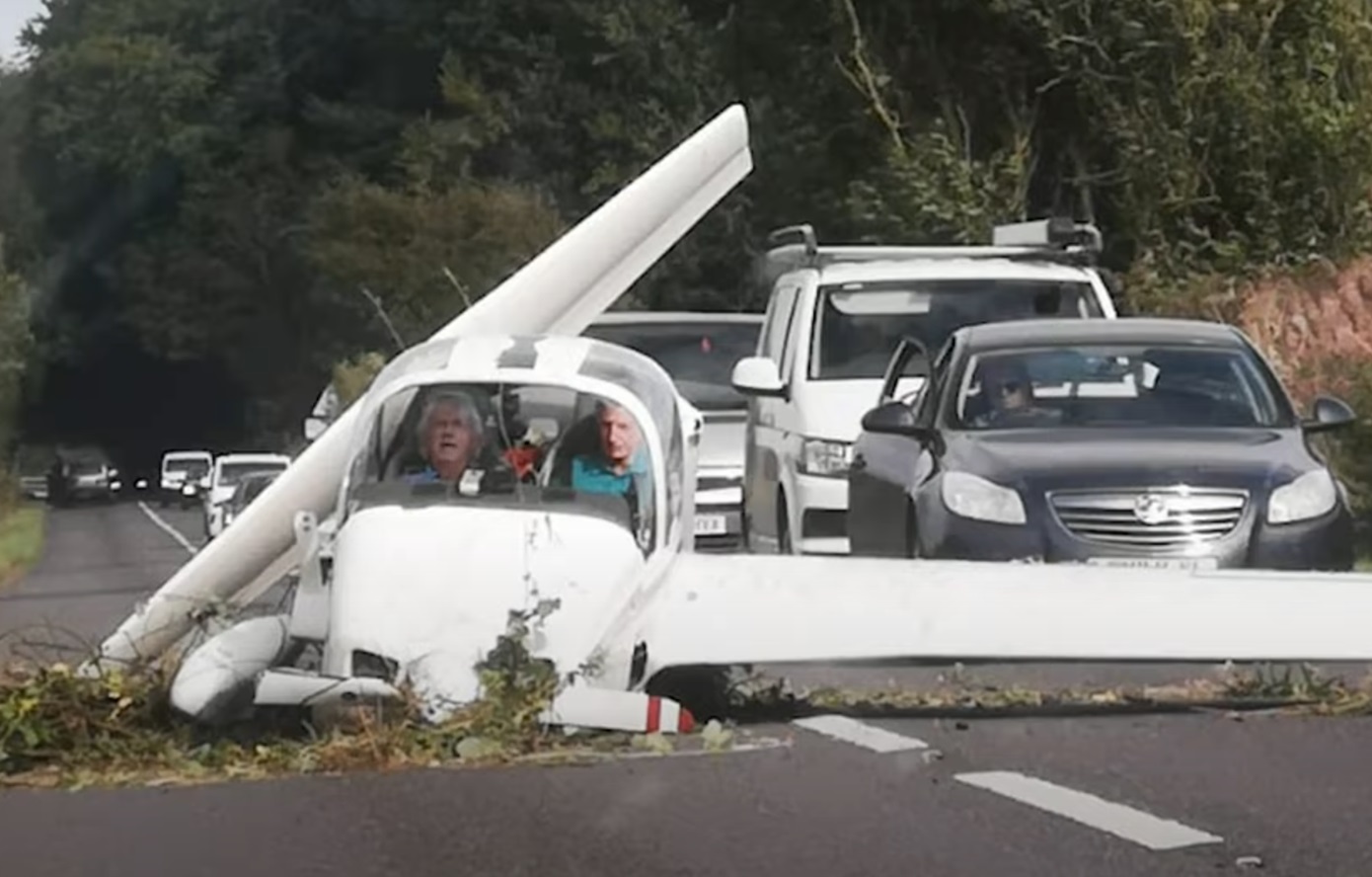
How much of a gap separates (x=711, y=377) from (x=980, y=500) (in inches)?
325

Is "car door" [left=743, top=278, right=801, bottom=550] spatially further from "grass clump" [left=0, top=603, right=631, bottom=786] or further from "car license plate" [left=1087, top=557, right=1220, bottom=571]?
"grass clump" [left=0, top=603, right=631, bottom=786]

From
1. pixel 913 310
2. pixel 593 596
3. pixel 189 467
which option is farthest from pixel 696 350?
pixel 189 467

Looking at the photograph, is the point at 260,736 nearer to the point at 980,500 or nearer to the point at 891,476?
the point at 980,500

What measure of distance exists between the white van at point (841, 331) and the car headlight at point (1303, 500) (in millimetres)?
3652

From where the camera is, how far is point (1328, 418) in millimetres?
14438

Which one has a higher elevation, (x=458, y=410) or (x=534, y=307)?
(x=534, y=307)

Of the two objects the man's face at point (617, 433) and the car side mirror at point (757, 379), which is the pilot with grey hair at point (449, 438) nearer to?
the man's face at point (617, 433)

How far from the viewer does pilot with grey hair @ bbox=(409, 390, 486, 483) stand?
11.5 m

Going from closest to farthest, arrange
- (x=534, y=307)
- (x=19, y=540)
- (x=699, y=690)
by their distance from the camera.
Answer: (x=699, y=690) → (x=534, y=307) → (x=19, y=540)

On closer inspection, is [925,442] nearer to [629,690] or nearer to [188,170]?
[629,690]

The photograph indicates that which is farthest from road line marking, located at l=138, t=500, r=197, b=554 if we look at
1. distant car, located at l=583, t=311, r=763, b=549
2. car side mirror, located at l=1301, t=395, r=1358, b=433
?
car side mirror, located at l=1301, t=395, r=1358, b=433

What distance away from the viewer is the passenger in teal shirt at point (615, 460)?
38.0 ft

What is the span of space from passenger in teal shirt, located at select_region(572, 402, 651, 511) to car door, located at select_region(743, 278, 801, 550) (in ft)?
19.2

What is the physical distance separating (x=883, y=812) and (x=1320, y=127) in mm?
20542
